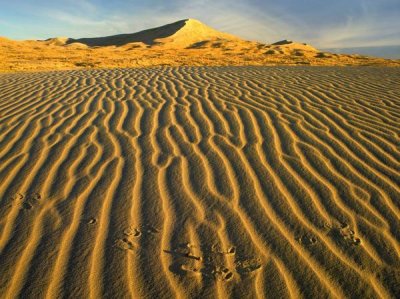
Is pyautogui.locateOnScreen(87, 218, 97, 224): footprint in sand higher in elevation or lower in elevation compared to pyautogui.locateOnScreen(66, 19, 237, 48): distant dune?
Result: higher

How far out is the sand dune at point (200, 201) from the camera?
2.18m

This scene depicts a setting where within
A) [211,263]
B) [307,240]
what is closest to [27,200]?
[211,263]

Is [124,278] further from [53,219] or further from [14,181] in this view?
[14,181]

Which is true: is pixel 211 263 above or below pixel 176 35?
above

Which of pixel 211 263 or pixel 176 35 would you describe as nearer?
pixel 211 263

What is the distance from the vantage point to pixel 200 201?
9.53ft

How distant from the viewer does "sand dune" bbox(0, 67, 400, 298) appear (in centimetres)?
218

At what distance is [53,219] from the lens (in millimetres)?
2684

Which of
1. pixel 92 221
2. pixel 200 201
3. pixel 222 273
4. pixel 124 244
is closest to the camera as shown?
pixel 222 273

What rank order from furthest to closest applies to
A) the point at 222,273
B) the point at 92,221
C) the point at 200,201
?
the point at 200,201 < the point at 92,221 < the point at 222,273

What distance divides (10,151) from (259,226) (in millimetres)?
2802

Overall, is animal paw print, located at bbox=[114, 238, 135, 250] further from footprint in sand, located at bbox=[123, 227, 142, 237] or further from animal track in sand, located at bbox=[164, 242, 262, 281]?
animal track in sand, located at bbox=[164, 242, 262, 281]

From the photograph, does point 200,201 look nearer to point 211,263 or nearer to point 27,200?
point 211,263

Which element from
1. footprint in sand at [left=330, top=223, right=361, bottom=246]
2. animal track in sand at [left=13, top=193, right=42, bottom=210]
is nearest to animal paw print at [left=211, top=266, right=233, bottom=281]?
footprint in sand at [left=330, top=223, right=361, bottom=246]
